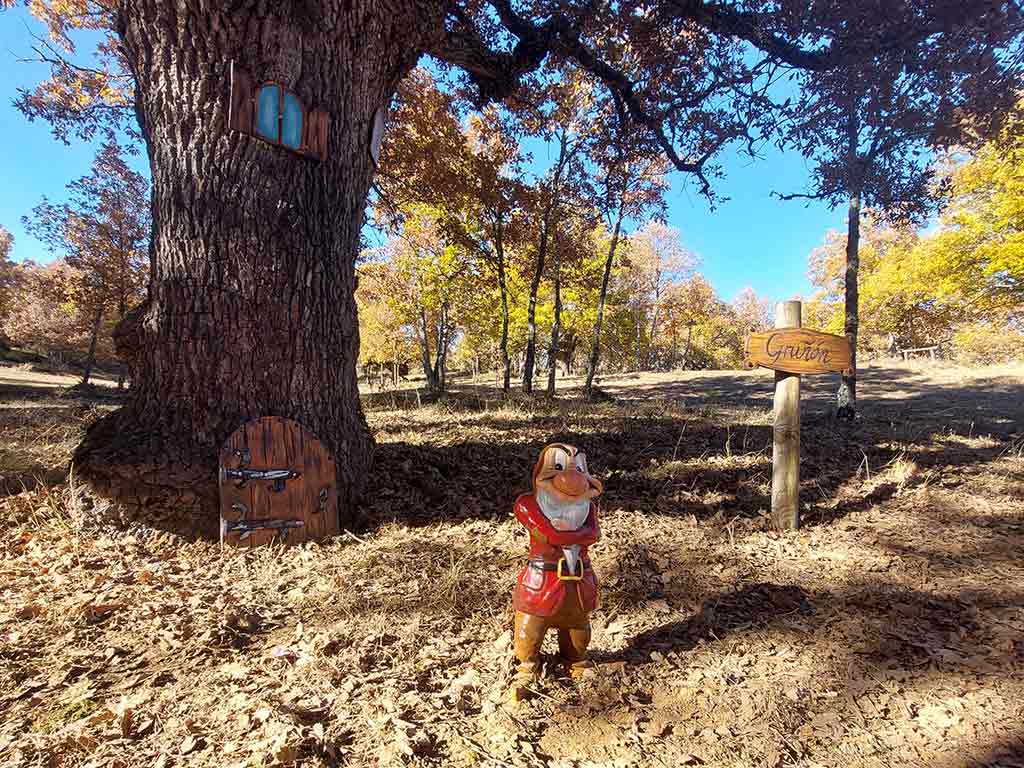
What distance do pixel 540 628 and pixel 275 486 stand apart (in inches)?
86.1

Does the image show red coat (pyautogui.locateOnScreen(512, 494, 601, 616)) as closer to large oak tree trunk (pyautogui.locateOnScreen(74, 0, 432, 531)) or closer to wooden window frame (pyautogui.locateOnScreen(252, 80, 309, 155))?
large oak tree trunk (pyautogui.locateOnScreen(74, 0, 432, 531))

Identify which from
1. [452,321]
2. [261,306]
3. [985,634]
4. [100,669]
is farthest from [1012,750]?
[452,321]

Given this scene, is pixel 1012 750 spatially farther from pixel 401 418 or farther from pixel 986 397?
pixel 986 397

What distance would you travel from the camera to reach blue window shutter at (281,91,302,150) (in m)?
3.06

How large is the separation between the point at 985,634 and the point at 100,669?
438 cm

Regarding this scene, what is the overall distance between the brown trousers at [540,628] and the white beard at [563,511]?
0.99ft

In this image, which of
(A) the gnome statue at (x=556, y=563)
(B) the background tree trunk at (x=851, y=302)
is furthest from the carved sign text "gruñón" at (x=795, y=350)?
(B) the background tree trunk at (x=851, y=302)

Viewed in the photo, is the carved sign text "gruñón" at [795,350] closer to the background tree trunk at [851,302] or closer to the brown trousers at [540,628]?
the brown trousers at [540,628]

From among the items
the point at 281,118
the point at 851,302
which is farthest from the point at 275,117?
the point at 851,302

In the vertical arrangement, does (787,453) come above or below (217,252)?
below

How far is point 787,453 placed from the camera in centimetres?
351

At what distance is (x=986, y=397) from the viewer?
11.5 metres

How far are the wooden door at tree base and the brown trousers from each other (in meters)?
1.92

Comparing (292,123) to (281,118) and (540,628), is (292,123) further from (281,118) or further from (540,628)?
(540,628)
